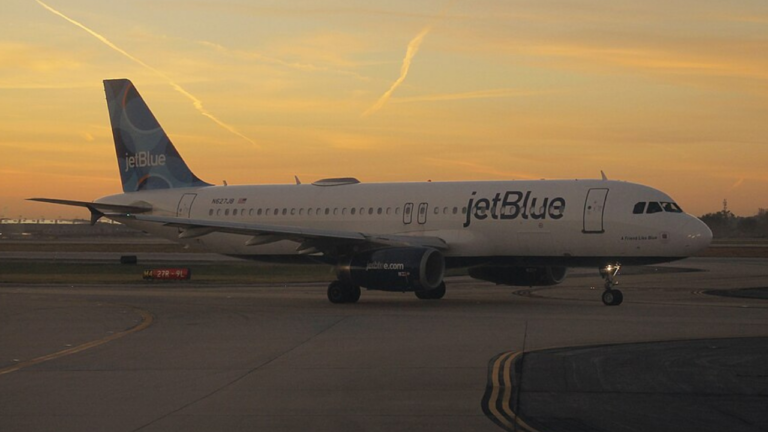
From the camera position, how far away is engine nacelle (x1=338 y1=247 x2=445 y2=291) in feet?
100

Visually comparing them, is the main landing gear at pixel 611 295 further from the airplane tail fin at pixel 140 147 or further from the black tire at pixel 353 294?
the airplane tail fin at pixel 140 147

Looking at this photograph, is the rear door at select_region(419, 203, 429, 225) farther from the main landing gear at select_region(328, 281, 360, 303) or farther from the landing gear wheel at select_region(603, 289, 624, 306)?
the landing gear wheel at select_region(603, 289, 624, 306)

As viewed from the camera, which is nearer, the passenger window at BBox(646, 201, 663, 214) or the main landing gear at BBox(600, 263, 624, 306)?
the main landing gear at BBox(600, 263, 624, 306)

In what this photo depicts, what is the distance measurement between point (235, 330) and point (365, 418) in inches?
470

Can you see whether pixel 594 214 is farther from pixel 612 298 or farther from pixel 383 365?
pixel 383 365

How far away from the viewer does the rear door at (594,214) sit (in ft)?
102

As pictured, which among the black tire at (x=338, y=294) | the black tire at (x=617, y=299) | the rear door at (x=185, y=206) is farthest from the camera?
the rear door at (x=185, y=206)

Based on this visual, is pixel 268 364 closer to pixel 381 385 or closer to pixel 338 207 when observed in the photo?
pixel 381 385

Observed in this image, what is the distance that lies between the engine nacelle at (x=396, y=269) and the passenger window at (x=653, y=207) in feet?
21.0

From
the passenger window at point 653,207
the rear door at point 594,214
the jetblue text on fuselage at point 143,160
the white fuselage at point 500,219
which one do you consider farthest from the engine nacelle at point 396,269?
the jetblue text on fuselage at point 143,160

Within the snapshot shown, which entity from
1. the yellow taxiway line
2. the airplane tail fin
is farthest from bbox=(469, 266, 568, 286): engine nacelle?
the airplane tail fin

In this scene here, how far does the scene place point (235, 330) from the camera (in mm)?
23891

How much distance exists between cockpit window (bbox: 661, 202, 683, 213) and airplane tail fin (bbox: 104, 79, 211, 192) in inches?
757

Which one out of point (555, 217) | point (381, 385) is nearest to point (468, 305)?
point (555, 217)
